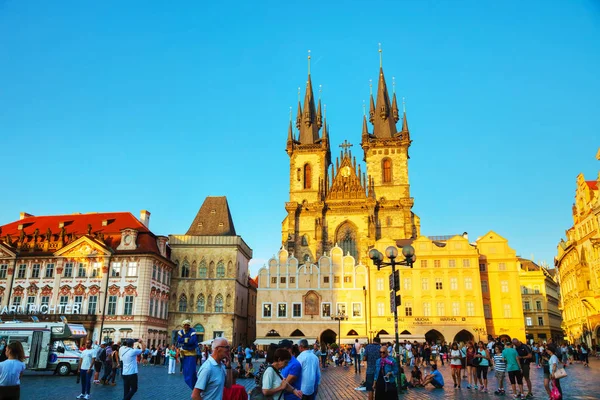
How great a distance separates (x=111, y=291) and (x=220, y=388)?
45654 mm

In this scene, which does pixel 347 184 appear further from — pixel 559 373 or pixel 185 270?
pixel 559 373

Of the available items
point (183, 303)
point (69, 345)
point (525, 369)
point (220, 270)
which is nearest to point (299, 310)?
point (220, 270)

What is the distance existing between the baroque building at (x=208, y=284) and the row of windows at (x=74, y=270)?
641 cm

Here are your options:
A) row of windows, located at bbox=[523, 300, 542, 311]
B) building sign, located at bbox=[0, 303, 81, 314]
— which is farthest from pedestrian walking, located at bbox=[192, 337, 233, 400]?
row of windows, located at bbox=[523, 300, 542, 311]

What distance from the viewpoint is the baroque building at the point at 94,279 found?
46844 mm

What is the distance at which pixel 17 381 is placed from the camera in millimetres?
8141

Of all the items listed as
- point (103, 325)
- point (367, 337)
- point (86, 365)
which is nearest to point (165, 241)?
point (103, 325)

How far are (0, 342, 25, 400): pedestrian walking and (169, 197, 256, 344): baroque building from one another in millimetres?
43995

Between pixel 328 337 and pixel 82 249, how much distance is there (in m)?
26.4

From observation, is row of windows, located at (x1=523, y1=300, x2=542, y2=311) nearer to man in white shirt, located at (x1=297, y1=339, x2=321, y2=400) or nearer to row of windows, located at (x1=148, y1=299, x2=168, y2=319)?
row of windows, located at (x1=148, y1=299, x2=168, y2=319)

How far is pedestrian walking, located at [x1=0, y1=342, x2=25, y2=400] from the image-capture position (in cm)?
793

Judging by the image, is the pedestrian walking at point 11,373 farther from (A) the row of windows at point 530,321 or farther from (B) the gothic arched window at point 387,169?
(A) the row of windows at point 530,321

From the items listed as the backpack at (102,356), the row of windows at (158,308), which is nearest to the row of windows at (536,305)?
the row of windows at (158,308)

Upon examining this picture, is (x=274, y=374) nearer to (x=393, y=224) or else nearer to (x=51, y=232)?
(x=51, y=232)
